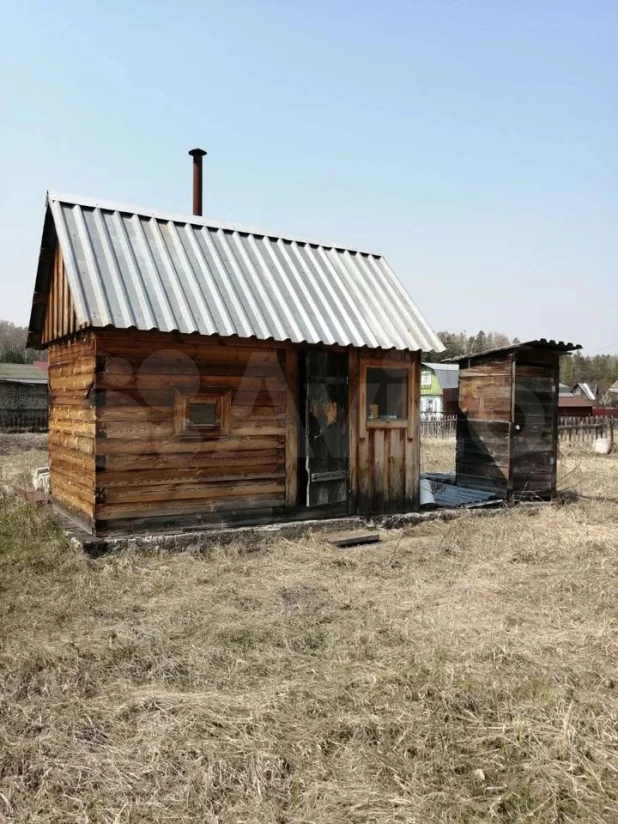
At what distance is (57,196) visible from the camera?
891cm

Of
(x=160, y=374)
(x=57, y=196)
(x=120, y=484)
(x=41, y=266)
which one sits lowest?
(x=120, y=484)

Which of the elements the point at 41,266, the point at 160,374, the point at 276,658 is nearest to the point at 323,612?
the point at 276,658

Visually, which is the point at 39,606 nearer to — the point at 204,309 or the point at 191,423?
the point at 191,423

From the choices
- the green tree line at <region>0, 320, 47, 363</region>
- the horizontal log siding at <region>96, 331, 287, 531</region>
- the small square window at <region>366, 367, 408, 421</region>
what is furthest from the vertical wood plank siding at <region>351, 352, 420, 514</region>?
the green tree line at <region>0, 320, 47, 363</region>

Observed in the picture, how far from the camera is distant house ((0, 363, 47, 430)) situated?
29.8 metres

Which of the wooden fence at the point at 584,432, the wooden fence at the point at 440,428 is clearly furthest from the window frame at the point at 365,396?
the wooden fence at the point at 440,428

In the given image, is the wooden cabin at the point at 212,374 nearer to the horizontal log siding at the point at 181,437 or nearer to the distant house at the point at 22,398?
the horizontal log siding at the point at 181,437

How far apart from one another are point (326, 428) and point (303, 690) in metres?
5.41

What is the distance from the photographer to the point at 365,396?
988cm

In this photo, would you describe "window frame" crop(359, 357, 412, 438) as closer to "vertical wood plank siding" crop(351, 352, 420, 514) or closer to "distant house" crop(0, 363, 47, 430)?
"vertical wood plank siding" crop(351, 352, 420, 514)

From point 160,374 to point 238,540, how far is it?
8.40ft

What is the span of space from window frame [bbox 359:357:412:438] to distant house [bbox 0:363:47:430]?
2449cm

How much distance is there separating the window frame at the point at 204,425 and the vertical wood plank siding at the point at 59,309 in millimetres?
1842

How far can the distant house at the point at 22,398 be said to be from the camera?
2975 cm
